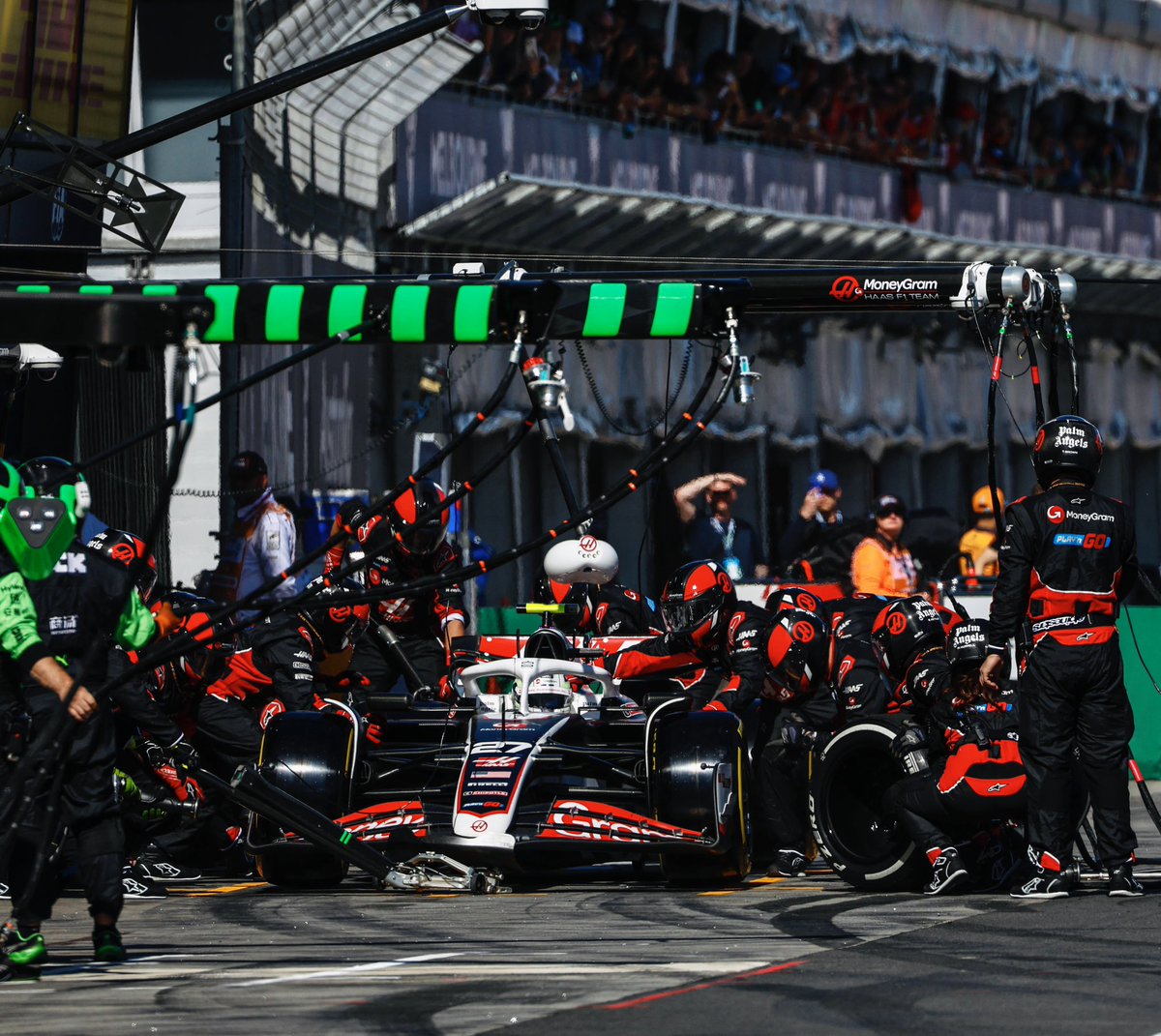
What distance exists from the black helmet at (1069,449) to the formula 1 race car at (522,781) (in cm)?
198

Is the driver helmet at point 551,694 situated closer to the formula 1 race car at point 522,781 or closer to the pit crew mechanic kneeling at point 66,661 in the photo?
the formula 1 race car at point 522,781

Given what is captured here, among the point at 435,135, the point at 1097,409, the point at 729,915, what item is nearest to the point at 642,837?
the point at 729,915

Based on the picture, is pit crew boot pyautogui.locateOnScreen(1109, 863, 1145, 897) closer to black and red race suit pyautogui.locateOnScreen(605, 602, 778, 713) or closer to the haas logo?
black and red race suit pyautogui.locateOnScreen(605, 602, 778, 713)

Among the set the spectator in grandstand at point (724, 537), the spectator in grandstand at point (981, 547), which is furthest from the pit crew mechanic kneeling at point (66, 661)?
the spectator in grandstand at point (981, 547)

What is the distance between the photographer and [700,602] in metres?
13.2

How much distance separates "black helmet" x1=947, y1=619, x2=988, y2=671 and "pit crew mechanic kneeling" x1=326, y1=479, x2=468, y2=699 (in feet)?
10.8

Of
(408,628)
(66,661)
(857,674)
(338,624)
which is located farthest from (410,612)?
(66,661)

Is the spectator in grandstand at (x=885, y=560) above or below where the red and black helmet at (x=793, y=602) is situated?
above

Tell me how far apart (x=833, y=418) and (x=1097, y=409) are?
669 cm

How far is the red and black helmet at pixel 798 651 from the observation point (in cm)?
1277

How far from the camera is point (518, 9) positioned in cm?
1442

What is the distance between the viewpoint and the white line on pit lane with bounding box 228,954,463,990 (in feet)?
28.2

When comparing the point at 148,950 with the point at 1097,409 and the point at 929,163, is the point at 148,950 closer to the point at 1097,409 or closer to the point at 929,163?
the point at 929,163

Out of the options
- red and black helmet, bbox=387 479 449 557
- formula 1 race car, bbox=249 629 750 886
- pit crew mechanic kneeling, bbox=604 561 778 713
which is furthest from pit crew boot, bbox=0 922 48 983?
red and black helmet, bbox=387 479 449 557
